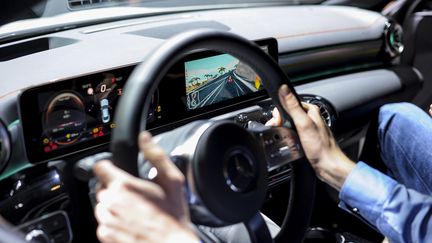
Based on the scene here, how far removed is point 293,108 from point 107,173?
494 mm

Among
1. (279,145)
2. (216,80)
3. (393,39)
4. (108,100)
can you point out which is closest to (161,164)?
(279,145)

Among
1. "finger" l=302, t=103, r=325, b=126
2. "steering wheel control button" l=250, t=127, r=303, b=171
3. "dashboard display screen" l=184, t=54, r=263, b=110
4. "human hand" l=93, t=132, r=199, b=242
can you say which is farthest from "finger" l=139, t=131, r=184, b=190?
"dashboard display screen" l=184, t=54, r=263, b=110

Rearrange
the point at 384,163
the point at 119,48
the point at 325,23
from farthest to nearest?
the point at 325,23 < the point at 384,163 < the point at 119,48

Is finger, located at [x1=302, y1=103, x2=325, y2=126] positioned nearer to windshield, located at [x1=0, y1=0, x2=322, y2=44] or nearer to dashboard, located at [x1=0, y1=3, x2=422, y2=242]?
dashboard, located at [x1=0, y1=3, x2=422, y2=242]

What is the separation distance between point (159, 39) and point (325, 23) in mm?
844

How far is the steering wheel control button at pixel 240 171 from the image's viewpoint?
1.14 metres

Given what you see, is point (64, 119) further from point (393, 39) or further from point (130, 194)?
point (393, 39)

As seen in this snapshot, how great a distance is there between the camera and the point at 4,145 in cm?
143

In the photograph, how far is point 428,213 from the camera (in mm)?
1309

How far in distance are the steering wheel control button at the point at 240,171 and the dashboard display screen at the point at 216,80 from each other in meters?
0.63

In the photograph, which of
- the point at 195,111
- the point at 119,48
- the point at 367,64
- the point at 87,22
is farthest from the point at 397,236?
the point at 367,64

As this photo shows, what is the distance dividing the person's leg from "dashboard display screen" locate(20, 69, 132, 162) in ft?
2.97

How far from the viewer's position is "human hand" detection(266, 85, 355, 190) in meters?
1.27

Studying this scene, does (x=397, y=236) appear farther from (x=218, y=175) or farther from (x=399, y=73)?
(x=399, y=73)
